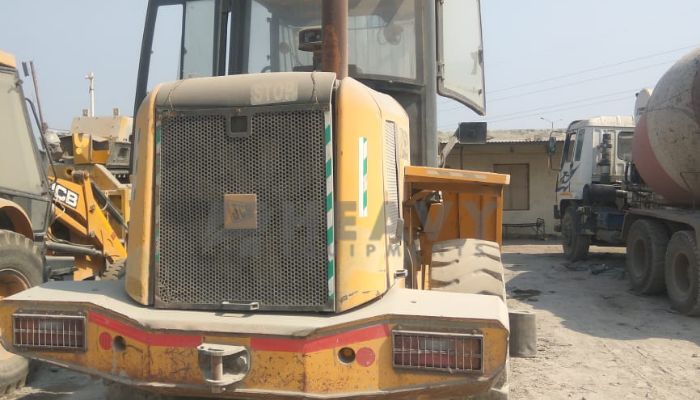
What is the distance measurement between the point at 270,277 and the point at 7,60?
13.8 ft

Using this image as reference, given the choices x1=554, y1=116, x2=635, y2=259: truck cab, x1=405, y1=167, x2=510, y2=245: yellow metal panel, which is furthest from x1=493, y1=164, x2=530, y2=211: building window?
x1=405, y1=167, x2=510, y2=245: yellow metal panel

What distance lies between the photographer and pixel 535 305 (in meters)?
9.29

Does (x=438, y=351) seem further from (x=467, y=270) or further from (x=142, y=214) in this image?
(x=142, y=214)

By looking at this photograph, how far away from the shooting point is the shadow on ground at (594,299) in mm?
7836

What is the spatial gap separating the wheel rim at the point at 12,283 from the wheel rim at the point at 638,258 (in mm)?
8645

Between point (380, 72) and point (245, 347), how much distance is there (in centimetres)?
223

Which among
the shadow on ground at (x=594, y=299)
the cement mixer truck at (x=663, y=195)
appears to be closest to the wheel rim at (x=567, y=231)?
the shadow on ground at (x=594, y=299)

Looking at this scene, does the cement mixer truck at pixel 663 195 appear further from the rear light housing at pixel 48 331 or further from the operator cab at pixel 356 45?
the rear light housing at pixel 48 331

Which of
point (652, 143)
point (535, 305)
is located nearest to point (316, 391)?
point (535, 305)

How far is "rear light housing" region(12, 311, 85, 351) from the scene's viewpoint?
3.19 m

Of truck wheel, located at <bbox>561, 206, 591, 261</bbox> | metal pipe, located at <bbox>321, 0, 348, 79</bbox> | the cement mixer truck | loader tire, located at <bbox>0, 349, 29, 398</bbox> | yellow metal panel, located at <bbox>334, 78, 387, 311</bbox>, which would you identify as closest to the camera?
yellow metal panel, located at <bbox>334, 78, 387, 311</bbox>

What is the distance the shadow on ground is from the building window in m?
5.19

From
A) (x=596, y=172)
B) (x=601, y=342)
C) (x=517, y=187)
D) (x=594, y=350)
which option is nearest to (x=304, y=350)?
(x=594, y=350)

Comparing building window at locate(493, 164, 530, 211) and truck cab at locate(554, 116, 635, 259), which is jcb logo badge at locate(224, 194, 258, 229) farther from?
building window at locate(493, 164, 530, 211)
